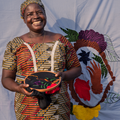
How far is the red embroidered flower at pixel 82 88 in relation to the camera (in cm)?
194

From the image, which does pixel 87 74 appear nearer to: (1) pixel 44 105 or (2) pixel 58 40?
(2) pixel 58 40

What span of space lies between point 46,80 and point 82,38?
1076 mm

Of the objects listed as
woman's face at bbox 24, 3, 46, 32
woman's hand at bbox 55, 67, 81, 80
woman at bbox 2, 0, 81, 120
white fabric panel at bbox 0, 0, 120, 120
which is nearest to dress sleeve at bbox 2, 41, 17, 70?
woman at bbox 2, 0, 81, 120

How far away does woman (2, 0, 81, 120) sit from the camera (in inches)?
45.6

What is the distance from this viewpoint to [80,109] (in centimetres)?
194

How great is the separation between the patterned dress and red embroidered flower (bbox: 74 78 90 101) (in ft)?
2.31

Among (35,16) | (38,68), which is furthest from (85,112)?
(35,16)

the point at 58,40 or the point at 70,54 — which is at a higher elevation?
the point at 58,40

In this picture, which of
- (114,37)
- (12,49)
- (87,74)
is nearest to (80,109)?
(87,74)

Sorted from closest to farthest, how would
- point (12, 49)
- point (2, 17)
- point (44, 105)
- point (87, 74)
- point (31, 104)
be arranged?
point (44, 105)
point (31, 104)
point (12, 49)
point (2, 17)
point (87, 74)

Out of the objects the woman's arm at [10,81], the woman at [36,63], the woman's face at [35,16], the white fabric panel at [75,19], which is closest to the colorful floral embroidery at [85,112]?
the white fabric panel at [75,19]

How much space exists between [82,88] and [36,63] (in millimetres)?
942

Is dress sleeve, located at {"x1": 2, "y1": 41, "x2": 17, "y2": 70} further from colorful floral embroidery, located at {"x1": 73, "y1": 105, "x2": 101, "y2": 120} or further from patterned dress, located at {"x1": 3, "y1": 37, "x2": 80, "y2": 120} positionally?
colorful floral embroidery, located at {"x1": 73, "y1": 105, "x2": 101, "y2": 120}

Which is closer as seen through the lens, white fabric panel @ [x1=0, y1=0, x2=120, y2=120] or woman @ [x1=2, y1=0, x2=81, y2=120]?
woman @ [x1=2, y1=0, x2=81, y2=120]
